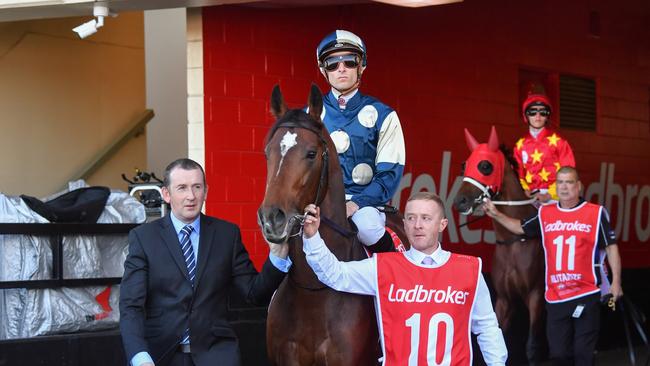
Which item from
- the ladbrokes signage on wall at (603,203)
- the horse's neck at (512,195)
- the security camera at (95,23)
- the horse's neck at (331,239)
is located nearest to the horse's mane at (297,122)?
the horse's neck at (331,239)

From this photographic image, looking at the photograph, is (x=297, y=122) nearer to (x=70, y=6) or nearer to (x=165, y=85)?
(x=70, y=6)

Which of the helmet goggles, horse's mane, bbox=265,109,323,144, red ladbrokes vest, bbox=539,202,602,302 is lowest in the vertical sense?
red ladbrokes vest, bbox=539,202,602,302

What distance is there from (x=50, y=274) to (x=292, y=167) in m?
3.36

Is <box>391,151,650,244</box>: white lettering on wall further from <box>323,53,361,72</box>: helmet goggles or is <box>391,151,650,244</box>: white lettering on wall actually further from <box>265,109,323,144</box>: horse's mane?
<box>265,109,323,144</box>: horse's mane

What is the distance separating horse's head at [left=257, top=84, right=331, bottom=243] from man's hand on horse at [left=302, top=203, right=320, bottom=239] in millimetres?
37

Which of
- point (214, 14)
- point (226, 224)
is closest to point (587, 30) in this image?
point (214, 14)

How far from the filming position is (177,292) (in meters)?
4.47

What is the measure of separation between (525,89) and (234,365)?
7108mm

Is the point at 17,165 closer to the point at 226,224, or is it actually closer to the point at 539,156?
the point at 539,156

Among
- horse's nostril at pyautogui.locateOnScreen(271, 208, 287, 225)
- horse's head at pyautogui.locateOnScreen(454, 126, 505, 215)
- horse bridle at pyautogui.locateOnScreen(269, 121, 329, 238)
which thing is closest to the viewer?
horse's nostril at pyautogui.locateOnScreen(271, 208, 287, 225)

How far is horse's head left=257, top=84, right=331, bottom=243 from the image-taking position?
4191 mm

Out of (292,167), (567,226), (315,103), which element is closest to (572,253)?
(567,226)

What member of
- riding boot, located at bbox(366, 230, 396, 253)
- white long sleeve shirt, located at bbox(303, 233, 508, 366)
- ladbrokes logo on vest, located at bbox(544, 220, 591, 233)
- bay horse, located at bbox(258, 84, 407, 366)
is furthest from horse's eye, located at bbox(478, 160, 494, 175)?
white long sleeve shirt, located at bbox(303, 233, 508, 366)

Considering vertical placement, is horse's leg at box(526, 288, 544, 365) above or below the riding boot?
below
